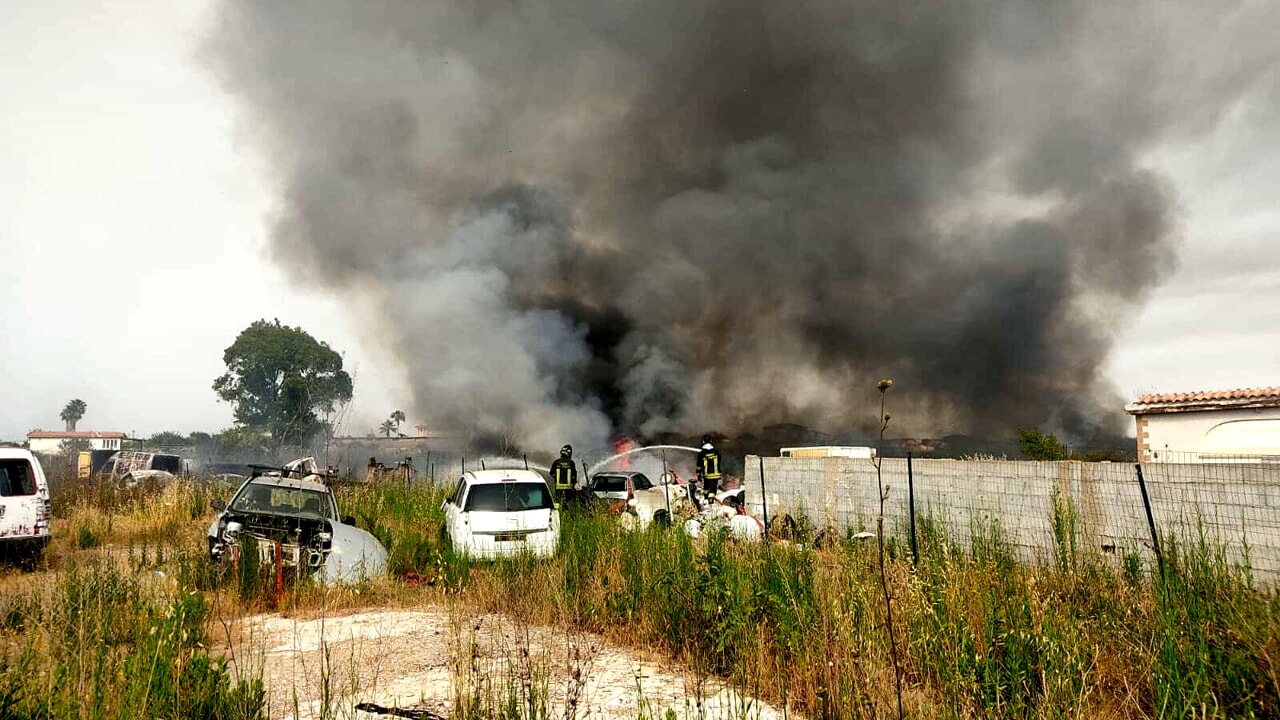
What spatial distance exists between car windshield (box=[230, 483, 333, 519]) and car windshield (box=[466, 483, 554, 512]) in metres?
1.94

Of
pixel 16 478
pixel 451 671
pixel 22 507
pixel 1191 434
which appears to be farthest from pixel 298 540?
pixel 1191 434

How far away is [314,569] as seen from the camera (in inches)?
303

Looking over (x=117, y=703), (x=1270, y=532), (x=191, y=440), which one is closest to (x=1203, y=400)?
(x=1270, y=532)

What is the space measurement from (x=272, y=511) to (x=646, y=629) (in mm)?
5790

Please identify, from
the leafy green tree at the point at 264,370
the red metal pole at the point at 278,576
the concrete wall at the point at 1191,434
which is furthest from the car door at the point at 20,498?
the leafy green tree at the point at 264,370

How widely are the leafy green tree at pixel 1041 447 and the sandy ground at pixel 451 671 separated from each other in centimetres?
2781

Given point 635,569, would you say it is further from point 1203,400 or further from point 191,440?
point 191,440

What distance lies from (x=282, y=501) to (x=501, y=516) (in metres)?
3.06

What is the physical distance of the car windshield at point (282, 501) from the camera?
905 centimetres

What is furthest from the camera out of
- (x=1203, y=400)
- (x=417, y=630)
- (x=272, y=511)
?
(x=1203, y=400)

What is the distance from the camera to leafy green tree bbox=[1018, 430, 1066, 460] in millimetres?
Answer: 28203

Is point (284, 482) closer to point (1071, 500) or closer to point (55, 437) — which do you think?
point (1071, 500)

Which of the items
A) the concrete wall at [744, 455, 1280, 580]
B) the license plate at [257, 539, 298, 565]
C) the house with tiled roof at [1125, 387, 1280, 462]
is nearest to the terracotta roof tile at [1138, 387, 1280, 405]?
the house with tiled roof at [1125, 387, 1280, 462]

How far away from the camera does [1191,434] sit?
20703mm
